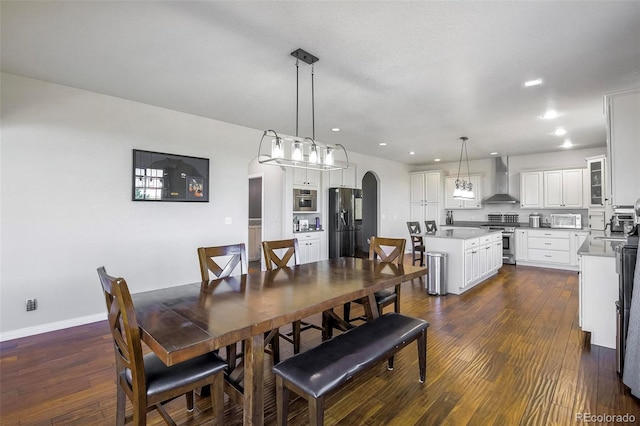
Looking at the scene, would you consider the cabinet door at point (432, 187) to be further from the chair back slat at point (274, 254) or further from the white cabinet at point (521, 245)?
the chair back slat at point (274, 254)

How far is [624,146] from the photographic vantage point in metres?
2.88

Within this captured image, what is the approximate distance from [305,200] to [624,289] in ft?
15.4

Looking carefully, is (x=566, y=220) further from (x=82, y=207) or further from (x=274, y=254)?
(x=82, y=207)

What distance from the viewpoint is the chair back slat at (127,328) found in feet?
4.42

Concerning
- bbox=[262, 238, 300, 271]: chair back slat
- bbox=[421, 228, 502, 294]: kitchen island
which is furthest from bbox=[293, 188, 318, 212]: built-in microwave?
bbox=[262, 238, 300, 271]: chair back slat

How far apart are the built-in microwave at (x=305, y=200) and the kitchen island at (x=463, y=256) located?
239 cm

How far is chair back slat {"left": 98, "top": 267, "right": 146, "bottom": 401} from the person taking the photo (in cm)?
135

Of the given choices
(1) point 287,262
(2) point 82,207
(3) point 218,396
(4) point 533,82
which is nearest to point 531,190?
(4) point 533,82

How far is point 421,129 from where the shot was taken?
16.4ft

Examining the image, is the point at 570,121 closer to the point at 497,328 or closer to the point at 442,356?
the point at 497,328

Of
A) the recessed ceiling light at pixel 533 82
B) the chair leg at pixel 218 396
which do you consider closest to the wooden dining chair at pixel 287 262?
the chair leg at pixel 218 396

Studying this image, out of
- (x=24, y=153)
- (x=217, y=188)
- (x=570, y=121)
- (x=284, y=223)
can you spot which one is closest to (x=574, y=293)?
(x=570, y=121)

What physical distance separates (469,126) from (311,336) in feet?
13.2

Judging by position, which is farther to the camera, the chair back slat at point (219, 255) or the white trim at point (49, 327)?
the white trim at point (49, 327)
